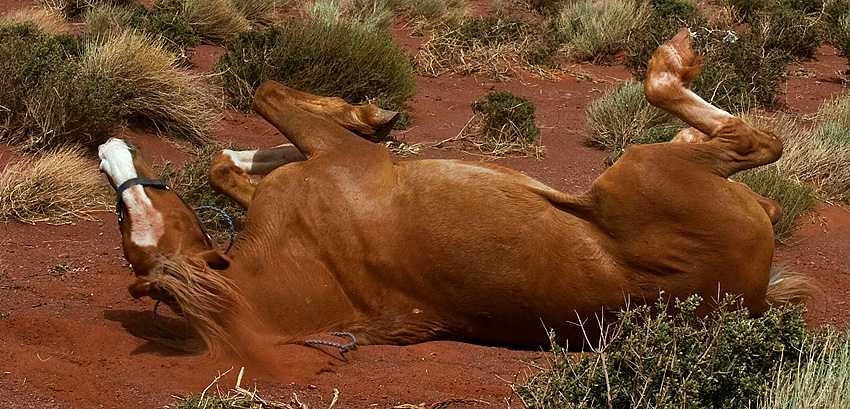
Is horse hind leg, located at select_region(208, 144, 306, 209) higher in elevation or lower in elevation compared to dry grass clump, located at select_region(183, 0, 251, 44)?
higher

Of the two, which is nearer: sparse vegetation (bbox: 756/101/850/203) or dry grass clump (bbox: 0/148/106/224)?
dry grass clump (bbox: 0/148/106/224)

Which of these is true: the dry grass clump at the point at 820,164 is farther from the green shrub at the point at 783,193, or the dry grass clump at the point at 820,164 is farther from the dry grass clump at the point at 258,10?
the dry grass clump at the point at 258,10

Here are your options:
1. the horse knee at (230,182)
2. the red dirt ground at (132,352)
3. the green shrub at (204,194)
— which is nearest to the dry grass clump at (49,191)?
the red dirt ground at (132,352)

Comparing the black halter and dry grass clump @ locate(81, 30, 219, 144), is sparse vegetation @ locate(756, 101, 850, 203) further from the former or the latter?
the black halter

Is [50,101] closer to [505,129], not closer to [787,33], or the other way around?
[505,129]

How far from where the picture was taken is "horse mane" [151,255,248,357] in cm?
418

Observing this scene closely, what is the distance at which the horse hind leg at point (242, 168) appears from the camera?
527 centimetres

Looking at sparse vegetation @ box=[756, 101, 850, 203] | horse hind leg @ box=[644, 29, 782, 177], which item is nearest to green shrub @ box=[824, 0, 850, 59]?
sparse vegetation @ box=[756, 101, 850, 203]

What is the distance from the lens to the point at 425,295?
454 cm

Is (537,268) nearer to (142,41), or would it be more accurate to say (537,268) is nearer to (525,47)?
(142,41)

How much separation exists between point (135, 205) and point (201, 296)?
54 cm

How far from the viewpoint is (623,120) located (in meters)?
9.28

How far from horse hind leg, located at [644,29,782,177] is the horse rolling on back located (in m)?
0.01

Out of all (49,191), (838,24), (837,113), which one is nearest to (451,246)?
(49,191)
